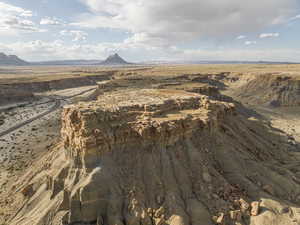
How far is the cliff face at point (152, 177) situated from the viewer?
1413 cm

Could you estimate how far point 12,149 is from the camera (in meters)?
34.2

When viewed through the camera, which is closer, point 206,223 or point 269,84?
point 206,223

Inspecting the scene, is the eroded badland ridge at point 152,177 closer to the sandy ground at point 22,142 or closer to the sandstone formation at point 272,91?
the sandy ground at point 22,142

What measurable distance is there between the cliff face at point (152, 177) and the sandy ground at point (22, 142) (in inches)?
225

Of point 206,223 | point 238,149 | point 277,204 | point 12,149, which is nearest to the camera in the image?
point 206,223

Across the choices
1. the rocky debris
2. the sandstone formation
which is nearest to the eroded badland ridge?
the rocky debris

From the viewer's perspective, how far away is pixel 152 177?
15523mm

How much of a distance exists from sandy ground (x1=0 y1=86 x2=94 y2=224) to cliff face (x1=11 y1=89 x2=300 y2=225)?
18.8ft

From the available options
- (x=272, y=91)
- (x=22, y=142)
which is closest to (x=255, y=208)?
(x=22, y=142)

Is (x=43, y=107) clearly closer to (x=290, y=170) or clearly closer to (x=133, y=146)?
(x=133, y=146)

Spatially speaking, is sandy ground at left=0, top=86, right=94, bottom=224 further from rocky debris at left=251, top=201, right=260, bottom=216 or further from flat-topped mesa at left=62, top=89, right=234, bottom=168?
rocky debris at left=251, top=201, right=260, bottom=216

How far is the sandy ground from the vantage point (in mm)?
24094

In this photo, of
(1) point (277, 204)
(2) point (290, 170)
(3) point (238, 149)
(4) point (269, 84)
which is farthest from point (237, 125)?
(4) point (269, 84)

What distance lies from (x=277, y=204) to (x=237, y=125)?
10.5 m
